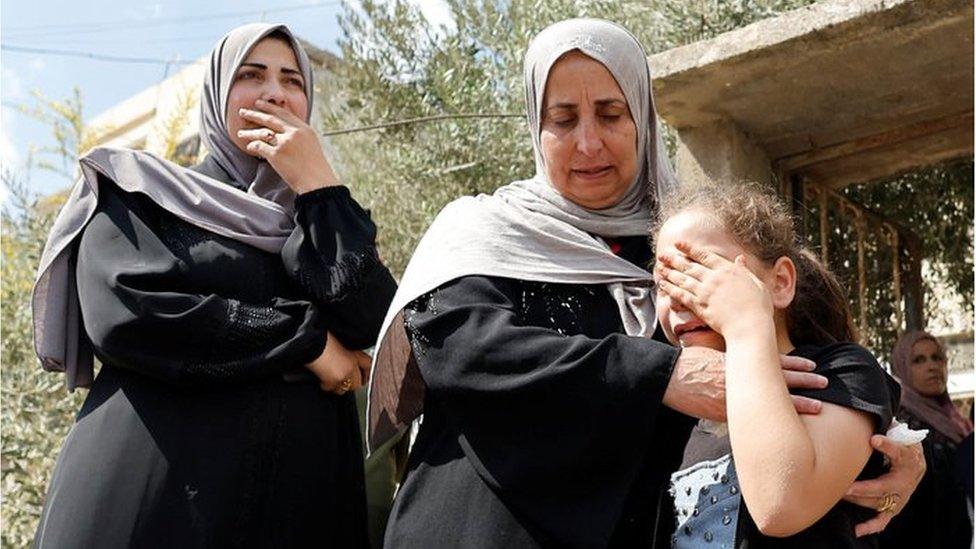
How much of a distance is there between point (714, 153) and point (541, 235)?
2.42m

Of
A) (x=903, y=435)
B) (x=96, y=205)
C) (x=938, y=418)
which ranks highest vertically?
(x=96, y=205)

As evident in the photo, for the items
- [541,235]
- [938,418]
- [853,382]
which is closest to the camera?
[853,382]

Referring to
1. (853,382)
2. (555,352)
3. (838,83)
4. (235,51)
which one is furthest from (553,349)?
(838,83)

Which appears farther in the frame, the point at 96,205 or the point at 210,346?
the point at 96,205

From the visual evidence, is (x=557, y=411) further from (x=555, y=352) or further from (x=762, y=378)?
(x=762, y=378)

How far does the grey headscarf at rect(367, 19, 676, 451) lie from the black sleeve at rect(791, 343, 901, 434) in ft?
1.16

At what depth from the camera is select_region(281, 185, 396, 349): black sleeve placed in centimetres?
288

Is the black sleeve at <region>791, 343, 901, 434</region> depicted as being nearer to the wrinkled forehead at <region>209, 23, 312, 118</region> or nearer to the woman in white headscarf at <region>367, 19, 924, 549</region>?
the woman in white headscarf at <region>367, 19, 924, 549</region>

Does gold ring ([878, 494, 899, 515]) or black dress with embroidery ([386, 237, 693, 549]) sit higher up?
black dress with embroidery ([386, 237, 693, 549])

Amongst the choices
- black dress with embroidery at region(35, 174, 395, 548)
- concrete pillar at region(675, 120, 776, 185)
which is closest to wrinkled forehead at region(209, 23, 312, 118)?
black dress with embroidery at region(35, 174, 395, 548)

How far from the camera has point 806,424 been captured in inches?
81.0

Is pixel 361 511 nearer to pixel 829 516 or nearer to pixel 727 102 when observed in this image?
pixel 829 516

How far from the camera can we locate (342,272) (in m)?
2.88

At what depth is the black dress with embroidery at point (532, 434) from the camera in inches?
87.1
